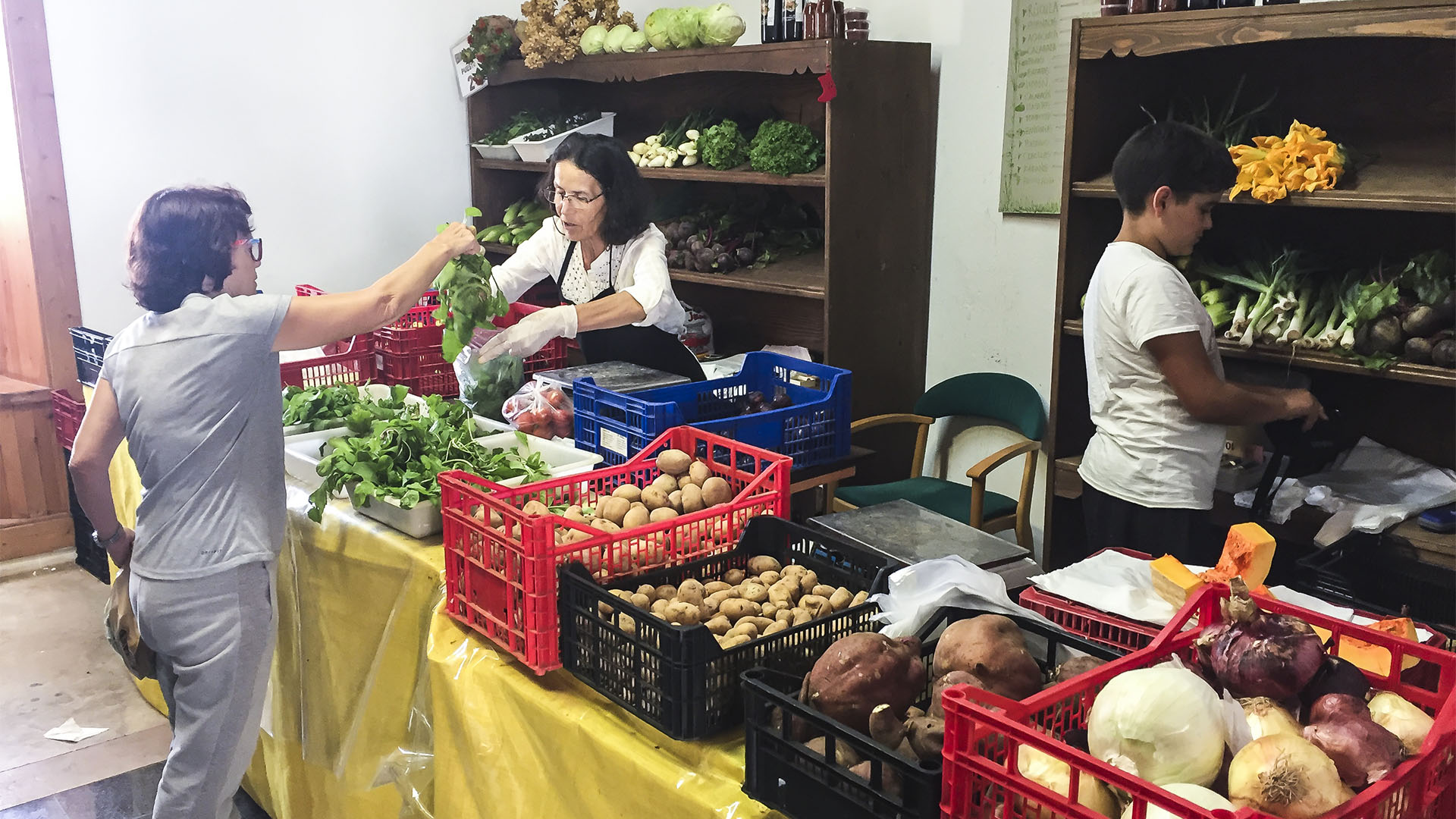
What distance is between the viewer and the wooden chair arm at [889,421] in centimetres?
395

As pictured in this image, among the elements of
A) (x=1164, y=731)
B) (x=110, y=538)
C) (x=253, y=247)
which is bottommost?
(x=110, y=538)

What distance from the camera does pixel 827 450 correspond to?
2801 millimetres

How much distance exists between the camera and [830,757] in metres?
1.24

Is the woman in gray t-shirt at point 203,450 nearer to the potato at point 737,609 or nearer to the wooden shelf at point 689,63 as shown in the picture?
the potato at point 737,609

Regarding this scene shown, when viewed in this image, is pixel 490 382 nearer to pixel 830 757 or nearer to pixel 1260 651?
pixel 830 757

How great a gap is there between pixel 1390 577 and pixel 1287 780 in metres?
1.85

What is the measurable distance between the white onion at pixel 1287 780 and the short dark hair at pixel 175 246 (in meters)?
2.07

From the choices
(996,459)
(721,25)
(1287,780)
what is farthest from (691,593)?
(721,25)

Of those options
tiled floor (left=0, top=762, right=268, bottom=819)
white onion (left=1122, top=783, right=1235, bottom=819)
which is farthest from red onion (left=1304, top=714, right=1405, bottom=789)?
tiled floor (left=0, top=762, right=268, bottom=819)

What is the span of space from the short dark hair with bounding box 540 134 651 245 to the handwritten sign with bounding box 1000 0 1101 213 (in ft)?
4.60

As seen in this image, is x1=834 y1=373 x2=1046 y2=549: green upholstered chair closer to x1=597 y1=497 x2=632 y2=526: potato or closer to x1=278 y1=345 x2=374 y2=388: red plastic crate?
x1=278 y1=345 x2=374 y2=388: red plastic crate

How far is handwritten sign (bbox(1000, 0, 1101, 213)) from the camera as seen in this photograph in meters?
3.72

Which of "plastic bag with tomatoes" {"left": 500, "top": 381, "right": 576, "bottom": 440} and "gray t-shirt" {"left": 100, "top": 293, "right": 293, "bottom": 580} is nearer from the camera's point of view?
"gray t-shirt" {"left": 100, "top": 293, "right": 293, "bottom": 580}

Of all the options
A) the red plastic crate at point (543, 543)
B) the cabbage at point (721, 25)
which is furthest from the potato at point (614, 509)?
the cabbage at point (721, 25)
